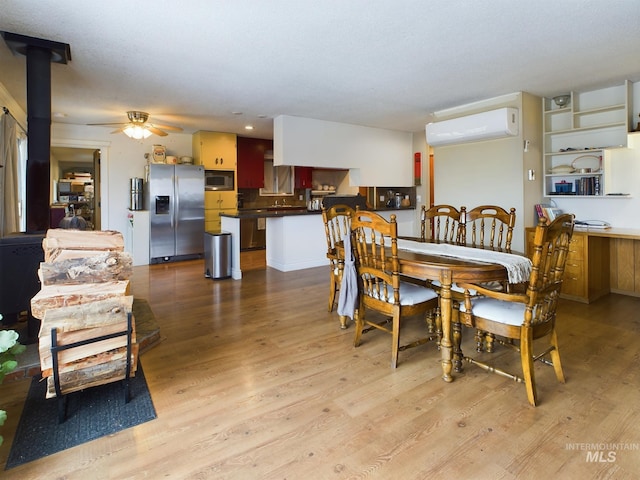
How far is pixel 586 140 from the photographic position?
434 centimetres

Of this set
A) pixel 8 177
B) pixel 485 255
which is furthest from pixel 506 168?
pixel 8 177

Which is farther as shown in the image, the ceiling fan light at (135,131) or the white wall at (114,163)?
the white wall at (114,163)

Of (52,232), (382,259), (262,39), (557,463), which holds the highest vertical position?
(262,39)

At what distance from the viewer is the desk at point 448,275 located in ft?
7.01

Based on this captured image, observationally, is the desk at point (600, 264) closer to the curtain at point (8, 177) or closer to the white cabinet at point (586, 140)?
the white cabinet at point (586, 140)

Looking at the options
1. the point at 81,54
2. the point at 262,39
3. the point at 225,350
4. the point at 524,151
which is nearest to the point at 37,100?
the point at 81,54

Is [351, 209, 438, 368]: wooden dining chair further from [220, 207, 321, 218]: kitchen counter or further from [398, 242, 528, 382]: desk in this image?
[220, 207, 321, 218]: kitchen counter

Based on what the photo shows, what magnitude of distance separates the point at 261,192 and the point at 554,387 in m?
6.42

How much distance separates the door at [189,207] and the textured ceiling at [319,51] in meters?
1.63

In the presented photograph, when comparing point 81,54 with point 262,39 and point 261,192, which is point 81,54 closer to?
point 262,39

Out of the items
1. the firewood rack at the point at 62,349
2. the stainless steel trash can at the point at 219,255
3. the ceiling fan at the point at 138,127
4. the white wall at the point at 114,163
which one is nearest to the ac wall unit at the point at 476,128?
the stainless steel trash can at the point at 219,255

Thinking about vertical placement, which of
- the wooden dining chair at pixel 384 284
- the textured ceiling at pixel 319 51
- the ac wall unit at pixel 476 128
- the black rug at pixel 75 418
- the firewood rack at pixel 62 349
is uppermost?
the textured ceiling at pixel 319 51

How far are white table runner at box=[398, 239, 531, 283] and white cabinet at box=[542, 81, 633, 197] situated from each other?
256 centimetres

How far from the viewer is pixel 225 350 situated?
2.70 meters
